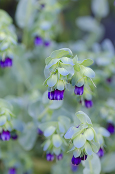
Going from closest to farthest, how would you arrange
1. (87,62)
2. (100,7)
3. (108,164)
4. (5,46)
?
(87,62) → (5,46) → (108,164) → (100,7)

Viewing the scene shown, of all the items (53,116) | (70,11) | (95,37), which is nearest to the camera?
(53,116)

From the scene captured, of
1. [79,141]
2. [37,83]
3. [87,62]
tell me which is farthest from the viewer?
[37,83]

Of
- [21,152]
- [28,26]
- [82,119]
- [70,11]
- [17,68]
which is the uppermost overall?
[70,11]

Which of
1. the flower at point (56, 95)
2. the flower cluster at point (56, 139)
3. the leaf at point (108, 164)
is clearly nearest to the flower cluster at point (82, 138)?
the flower at point (56, 95)

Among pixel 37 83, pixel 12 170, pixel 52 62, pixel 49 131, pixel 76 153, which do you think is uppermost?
pixel 37 83

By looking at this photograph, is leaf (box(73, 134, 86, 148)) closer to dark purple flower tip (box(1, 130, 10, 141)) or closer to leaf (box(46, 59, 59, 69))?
leaf (box(46, 59, 59, 69))

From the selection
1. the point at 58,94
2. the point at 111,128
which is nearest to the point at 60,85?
the point at 58,94

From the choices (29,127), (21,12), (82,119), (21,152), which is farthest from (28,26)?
(82,119)

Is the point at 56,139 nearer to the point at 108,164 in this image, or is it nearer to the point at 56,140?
the point at 56,140

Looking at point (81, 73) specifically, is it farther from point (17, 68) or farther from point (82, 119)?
point (17, 68)
